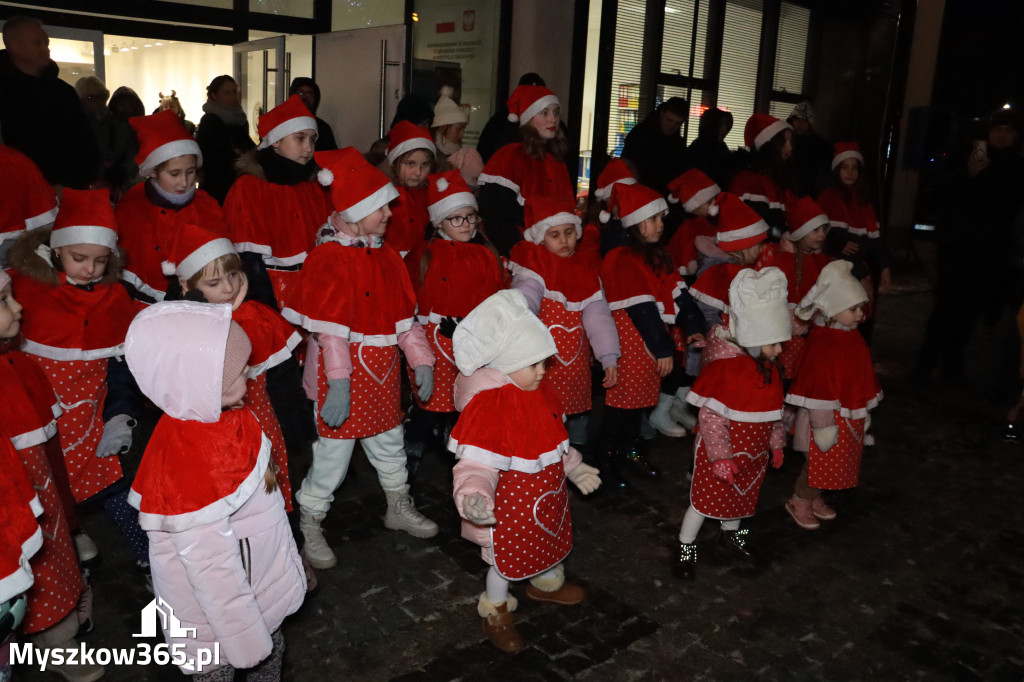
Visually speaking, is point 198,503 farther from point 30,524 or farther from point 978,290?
point 978,290

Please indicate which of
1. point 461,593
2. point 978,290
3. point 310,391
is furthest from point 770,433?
point 978,290

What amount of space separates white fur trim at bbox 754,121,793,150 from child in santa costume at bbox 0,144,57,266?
18.1 feet

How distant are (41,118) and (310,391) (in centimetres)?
308

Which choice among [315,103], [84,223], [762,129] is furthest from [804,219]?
[84,223]

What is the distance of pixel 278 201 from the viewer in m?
4.83

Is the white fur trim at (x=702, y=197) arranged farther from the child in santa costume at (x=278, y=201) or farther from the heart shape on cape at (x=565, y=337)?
the child in santa costume at (x=278, y=201)

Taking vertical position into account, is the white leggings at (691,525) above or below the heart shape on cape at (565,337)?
below

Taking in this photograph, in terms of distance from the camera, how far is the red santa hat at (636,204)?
16.4 ft

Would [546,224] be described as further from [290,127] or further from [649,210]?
[290,127]

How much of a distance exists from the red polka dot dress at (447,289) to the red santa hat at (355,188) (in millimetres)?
674

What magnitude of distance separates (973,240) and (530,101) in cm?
453

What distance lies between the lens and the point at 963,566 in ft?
15.1

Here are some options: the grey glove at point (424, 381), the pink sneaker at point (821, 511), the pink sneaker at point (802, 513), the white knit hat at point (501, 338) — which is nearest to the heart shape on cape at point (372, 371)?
the grey glove at point (424, 381)

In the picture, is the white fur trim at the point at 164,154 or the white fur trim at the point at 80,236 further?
the white fur trim at the point at 164,154
